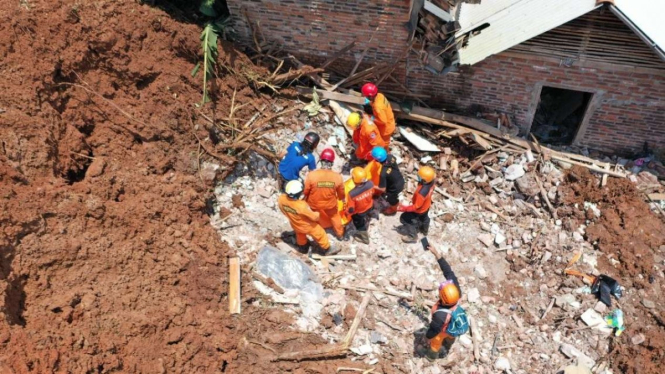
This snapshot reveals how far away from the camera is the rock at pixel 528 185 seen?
901 centimetres

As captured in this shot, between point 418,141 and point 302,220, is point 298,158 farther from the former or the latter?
point 418,141

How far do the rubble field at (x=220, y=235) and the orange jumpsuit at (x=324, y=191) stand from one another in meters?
0.83

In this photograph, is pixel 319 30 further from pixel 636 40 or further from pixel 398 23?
pixel 636 40

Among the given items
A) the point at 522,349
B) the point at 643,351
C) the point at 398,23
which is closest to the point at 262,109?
the point at 398,23

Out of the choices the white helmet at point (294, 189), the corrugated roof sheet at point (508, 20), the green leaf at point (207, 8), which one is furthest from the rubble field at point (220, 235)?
the corrugated roof sheet at point (508, 20)

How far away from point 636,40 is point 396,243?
509 cm

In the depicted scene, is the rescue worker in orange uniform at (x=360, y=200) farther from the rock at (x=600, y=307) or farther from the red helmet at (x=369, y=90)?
the rock at (x=600, y=307)

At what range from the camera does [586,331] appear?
25.2ft

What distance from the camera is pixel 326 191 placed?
24.2 feet

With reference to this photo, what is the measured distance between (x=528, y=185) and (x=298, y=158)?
4.31 metres

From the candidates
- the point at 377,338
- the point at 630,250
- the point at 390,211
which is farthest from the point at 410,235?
the point at 630,250

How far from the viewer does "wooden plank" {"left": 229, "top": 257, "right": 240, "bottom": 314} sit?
6883mm

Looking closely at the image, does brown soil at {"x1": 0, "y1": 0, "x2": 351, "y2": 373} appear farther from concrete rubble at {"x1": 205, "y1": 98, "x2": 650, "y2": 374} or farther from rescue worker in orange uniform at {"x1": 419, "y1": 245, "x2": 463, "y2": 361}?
rescue worker in orange uniform at {"x1": 419, "y1": 245, "x2": 463, "y2": 361}

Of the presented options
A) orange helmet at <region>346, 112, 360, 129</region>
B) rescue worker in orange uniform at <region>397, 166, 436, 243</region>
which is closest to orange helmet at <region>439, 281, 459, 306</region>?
rescue worker in orange uniform at <region>397, 166, 436, 243</region>
